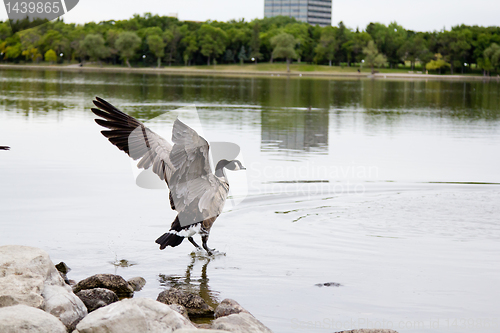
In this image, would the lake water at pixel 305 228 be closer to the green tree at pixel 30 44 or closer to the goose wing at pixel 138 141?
the goose wing at pixel 138 141

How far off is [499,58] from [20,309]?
120 metres

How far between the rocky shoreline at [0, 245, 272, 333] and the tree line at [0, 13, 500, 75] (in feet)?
383

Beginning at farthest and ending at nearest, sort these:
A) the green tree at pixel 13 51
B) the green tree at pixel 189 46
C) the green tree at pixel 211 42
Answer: the green tree at pixel 189 46
the green tree at pixel 13 51
the green tree at pixel 211 42

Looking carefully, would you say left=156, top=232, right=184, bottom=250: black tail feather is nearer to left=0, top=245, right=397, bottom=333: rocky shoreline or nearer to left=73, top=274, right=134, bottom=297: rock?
left=0, top=245, right=397, bottom=333: rocky shoreline

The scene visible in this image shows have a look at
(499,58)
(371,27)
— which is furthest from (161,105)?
(371,27)

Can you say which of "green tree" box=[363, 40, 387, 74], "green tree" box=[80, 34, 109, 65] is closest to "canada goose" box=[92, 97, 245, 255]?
"green tree" box=[363, 40, 387, 74]

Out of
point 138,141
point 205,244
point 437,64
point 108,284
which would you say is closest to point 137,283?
point 108,284

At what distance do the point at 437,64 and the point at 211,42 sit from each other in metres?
48.8

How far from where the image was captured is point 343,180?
1315 centimetres

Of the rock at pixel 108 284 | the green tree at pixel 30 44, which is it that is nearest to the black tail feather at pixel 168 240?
the rock at pixel 108 284

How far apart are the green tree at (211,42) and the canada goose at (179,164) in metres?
125

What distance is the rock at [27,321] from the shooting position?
4.37m

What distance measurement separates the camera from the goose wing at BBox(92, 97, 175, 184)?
6.54 metres

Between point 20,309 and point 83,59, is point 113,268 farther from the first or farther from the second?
point 83,59
